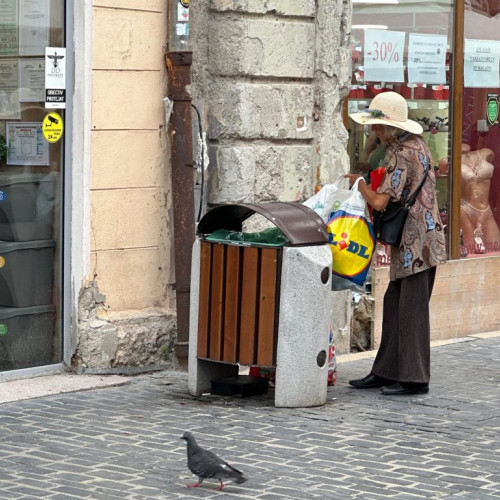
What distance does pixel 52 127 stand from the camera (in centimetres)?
802

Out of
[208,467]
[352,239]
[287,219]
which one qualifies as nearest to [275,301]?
[287,219]

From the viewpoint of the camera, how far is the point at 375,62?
32.6 ft

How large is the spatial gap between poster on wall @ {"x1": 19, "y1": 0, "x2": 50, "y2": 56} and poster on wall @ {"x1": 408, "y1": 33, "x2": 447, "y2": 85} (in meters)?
3.29

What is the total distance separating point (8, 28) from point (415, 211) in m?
2.61

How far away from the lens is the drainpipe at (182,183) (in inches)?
328

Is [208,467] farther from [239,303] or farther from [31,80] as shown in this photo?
[31,80]

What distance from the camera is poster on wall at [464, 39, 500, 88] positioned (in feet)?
35.3

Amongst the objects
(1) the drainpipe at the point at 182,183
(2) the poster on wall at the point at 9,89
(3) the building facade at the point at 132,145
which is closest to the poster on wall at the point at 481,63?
(3) the building facade at the point at 132,145

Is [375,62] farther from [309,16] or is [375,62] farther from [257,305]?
[257,305]

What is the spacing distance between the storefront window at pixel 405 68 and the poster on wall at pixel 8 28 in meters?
2.81

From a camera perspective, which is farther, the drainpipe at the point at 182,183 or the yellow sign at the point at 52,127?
the drainpipe at the point at 182,183

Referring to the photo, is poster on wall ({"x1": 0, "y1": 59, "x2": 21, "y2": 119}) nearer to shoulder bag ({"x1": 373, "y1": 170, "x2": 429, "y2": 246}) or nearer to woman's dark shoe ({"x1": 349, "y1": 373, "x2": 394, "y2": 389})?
shoulder bag ({"x1": 373, "y1": 170, "x2": 429, "y2": 246})

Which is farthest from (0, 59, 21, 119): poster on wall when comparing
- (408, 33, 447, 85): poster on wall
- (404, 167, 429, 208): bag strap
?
(408, 33, 447, 85): poster on wall

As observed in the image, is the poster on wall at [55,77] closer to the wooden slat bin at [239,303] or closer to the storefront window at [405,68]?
the wooden slat bin at [239,303]
